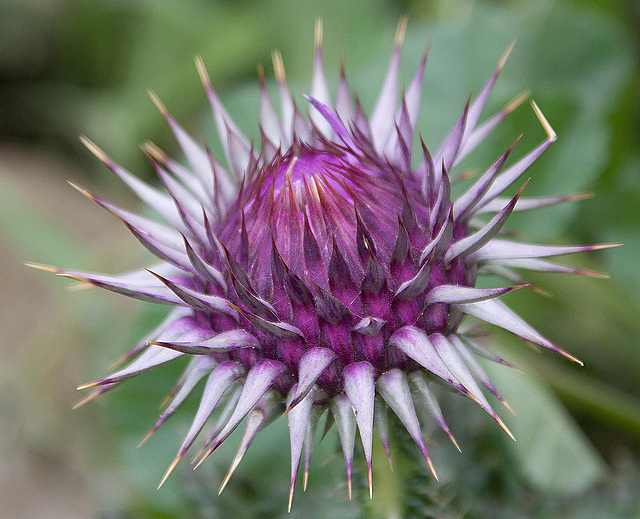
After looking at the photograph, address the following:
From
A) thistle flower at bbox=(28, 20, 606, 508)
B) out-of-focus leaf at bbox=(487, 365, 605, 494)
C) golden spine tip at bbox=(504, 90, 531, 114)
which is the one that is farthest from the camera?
out-of-focus leaf at bbox=(487, 365, 605, 494)

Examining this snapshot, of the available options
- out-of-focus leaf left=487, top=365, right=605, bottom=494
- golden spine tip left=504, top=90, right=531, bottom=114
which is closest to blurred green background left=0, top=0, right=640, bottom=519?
out-of-focus leaf left=487, top=365, right=605, bottom=494

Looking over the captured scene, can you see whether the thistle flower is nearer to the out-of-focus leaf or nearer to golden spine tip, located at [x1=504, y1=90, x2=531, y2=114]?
golden spine tip, located at [x1=504, y1=90, x2=531, y2=114]

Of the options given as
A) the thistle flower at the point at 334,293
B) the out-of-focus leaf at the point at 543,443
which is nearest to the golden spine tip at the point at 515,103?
Answer: the thistle flower at the point at 334,293

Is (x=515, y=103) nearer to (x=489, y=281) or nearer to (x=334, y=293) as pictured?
(x=334, y=293)

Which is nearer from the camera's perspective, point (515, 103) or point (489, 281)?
point (515, 103)

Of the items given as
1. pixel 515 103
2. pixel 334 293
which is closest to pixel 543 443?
pixel 515 103
